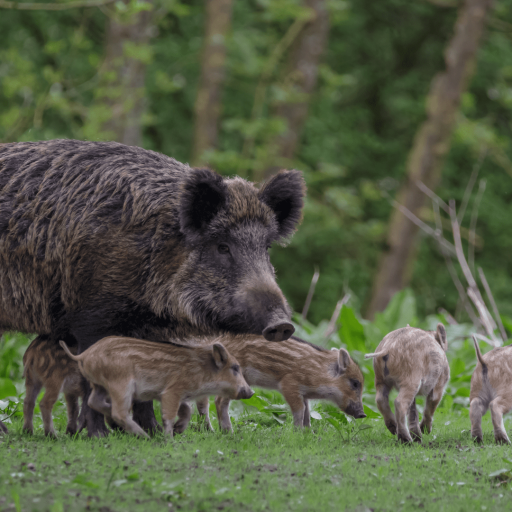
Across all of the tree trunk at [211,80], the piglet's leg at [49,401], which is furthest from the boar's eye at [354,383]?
the tree trunk at [211,80]

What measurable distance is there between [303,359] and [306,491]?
220 centimetres

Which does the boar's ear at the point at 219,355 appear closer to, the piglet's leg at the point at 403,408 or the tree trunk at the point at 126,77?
the piglet's leg at the point at 403,408

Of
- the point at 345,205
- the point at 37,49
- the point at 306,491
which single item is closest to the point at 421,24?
the point at 345,205

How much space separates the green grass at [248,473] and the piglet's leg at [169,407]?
0.41 ft

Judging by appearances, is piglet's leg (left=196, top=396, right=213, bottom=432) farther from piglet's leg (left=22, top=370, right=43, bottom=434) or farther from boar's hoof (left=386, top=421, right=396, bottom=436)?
boar's hoof (left=386, top=421, right=396, bottom=436)

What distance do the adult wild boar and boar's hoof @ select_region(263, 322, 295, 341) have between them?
0.36 feet

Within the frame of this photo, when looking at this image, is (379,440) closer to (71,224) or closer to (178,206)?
(178,206)

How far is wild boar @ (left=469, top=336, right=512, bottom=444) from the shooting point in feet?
16.9

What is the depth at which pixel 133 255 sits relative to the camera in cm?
514

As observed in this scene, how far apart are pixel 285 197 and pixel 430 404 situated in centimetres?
189

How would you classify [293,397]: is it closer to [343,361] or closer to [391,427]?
[343,361]

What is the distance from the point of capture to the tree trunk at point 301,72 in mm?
15969

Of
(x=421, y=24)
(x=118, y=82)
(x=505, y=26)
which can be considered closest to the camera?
(x=118, y=82)

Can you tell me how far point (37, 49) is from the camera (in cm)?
1878
